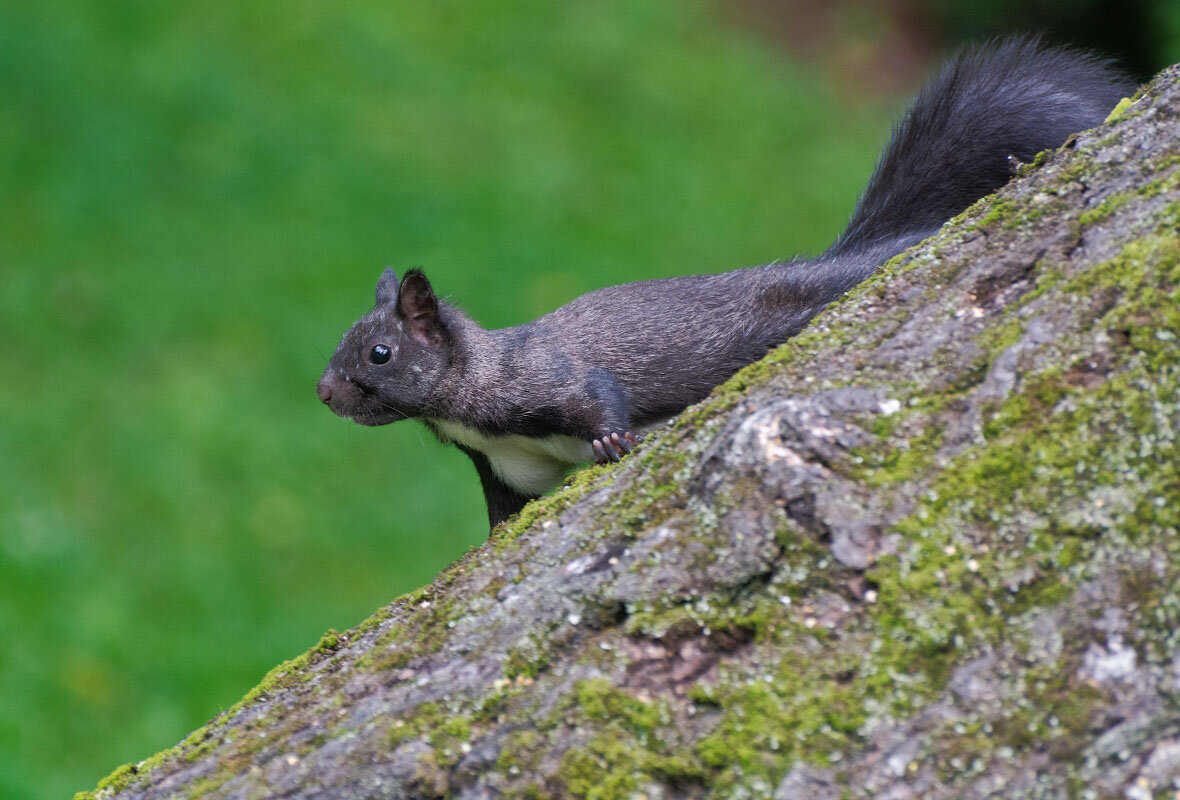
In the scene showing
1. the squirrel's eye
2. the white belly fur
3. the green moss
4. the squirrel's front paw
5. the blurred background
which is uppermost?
the blurred background

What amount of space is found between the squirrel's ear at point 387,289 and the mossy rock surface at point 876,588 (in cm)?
216

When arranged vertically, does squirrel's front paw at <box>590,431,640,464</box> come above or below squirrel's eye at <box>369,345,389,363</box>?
below

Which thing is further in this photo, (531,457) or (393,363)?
(393,363)

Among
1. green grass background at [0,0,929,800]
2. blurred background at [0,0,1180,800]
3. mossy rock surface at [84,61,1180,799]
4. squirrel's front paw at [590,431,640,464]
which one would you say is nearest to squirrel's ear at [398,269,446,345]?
squirrel's front paw at [590,431,640,464]

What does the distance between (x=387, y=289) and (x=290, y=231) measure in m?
4.55

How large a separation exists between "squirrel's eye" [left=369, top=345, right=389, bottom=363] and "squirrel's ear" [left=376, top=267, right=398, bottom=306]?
0.71 feet

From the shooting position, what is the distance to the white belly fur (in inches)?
136

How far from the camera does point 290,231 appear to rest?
8.27 meters

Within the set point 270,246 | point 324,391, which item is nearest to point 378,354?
point 324,391

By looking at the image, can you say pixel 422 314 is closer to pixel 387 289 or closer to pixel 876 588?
pixel 387 289

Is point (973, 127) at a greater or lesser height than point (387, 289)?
lesser

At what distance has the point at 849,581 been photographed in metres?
1.49

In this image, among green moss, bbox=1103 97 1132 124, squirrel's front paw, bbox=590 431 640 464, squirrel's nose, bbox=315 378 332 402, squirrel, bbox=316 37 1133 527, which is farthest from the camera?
squirrel's nose, bbox=315 378 332 402

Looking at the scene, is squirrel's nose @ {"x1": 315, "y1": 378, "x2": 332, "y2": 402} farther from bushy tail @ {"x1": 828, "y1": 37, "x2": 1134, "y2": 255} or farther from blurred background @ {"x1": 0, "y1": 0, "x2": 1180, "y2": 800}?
blurred background @ {"x1": 0, "y1": 0, "x2": 1180, "y2": 800}
